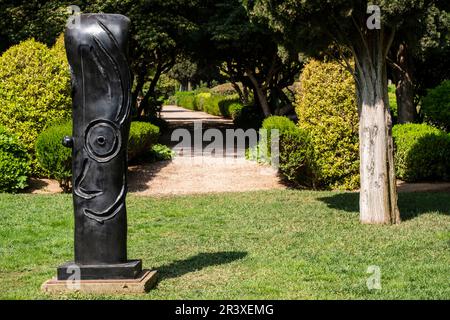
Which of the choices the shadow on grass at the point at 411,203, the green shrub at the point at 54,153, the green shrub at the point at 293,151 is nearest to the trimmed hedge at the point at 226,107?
the green shrub at the point at 293,151

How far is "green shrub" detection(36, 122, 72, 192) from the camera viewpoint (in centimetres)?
1379

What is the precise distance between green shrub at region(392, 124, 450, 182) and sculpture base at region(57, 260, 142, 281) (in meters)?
9.81

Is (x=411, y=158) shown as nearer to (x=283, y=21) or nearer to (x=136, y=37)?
(x=283, y=21)

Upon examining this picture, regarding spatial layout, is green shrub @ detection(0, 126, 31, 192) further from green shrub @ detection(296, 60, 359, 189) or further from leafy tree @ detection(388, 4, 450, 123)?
leafy tree @ detection(388, 4, 450, 123)

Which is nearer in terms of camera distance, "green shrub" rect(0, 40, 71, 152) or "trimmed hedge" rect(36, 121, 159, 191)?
"trimmed hedge" rect(36, 121, 159, 191)

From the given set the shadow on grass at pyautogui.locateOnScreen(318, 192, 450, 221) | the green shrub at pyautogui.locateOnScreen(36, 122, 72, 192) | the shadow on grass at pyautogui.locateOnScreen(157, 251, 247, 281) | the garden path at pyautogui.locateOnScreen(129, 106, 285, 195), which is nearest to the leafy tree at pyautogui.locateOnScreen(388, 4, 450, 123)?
the shadow on grass at pyautogui.locateOnScreen(318, 192, 450, 221)

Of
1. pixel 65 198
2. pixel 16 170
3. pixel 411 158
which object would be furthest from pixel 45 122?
pixel 411 158

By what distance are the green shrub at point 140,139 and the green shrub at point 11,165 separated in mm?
2601

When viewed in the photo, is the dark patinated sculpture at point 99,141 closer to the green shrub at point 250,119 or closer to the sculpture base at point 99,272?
the sculpture base at point 99,272

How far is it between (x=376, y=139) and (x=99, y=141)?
4.92 metres

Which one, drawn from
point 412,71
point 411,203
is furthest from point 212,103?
point 411,203

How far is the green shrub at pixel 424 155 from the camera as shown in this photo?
47.3 ft

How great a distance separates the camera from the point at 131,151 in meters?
16.0

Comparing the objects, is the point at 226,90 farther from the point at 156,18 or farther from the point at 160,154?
the point at 160,154
